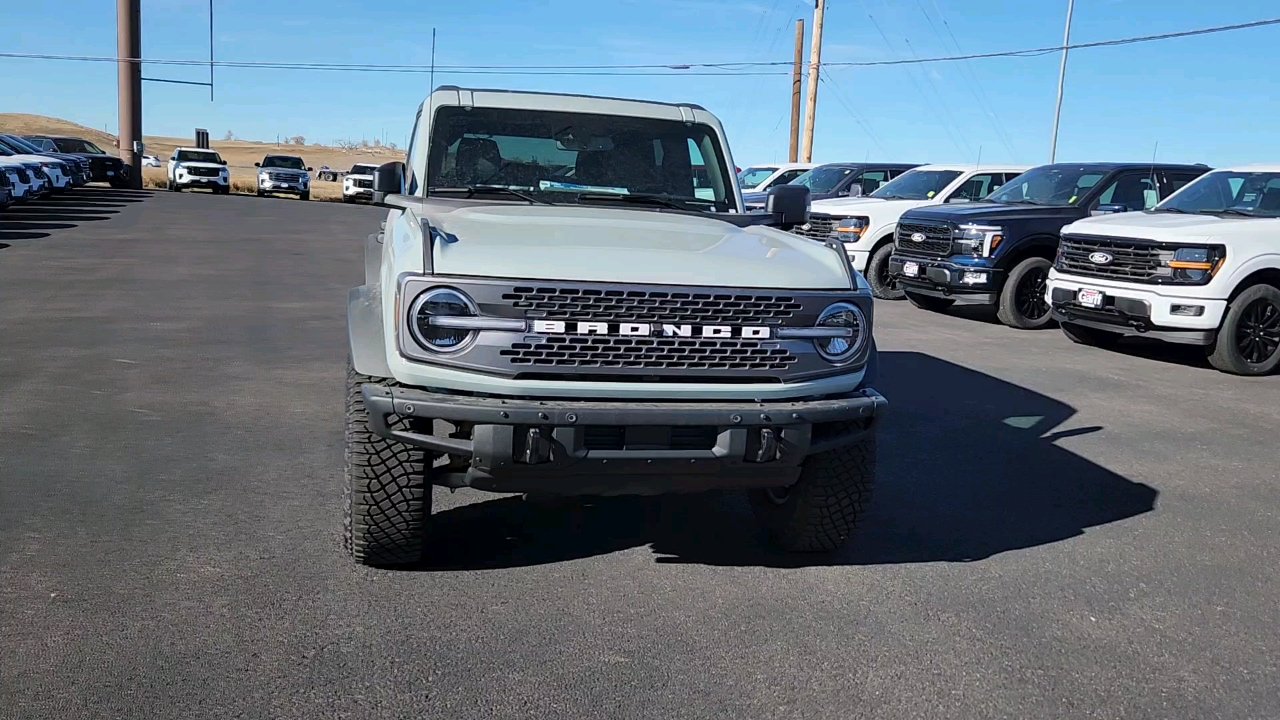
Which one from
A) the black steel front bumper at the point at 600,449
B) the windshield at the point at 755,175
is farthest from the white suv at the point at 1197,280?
the windshield at the point at 755,175

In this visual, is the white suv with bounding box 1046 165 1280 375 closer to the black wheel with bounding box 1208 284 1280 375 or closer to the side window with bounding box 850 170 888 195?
the black wheel with bounding box 1208 284 1280 375

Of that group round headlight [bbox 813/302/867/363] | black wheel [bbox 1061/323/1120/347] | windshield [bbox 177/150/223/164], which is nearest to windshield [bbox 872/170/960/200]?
black wheel [bbox 1061/323/1120/347]

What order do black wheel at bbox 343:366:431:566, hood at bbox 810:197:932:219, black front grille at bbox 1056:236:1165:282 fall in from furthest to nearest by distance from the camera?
1. hood at bbox 810:197:932:219
2. black front grille at bbox 1056:236:1165:282
3. black wheel at bbox 343:366:431:566

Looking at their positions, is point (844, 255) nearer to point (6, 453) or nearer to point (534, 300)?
point (534, 300)

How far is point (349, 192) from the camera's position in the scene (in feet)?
144

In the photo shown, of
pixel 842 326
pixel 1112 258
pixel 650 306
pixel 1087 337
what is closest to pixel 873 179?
pixel 1087 337

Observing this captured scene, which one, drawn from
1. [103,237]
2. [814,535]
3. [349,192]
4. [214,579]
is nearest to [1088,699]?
[814,535]

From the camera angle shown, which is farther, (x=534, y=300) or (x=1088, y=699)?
(x=534, y=300)

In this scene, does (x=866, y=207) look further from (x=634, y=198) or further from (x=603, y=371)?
(x=603, y=371)

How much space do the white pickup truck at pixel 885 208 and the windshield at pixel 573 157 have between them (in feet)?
32.0

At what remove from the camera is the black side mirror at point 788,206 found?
19.1 feet

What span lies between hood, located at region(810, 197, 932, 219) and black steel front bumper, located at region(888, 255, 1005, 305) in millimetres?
1943

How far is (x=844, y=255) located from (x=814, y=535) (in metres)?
1.16

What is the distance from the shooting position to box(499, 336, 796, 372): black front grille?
4.02 metres
